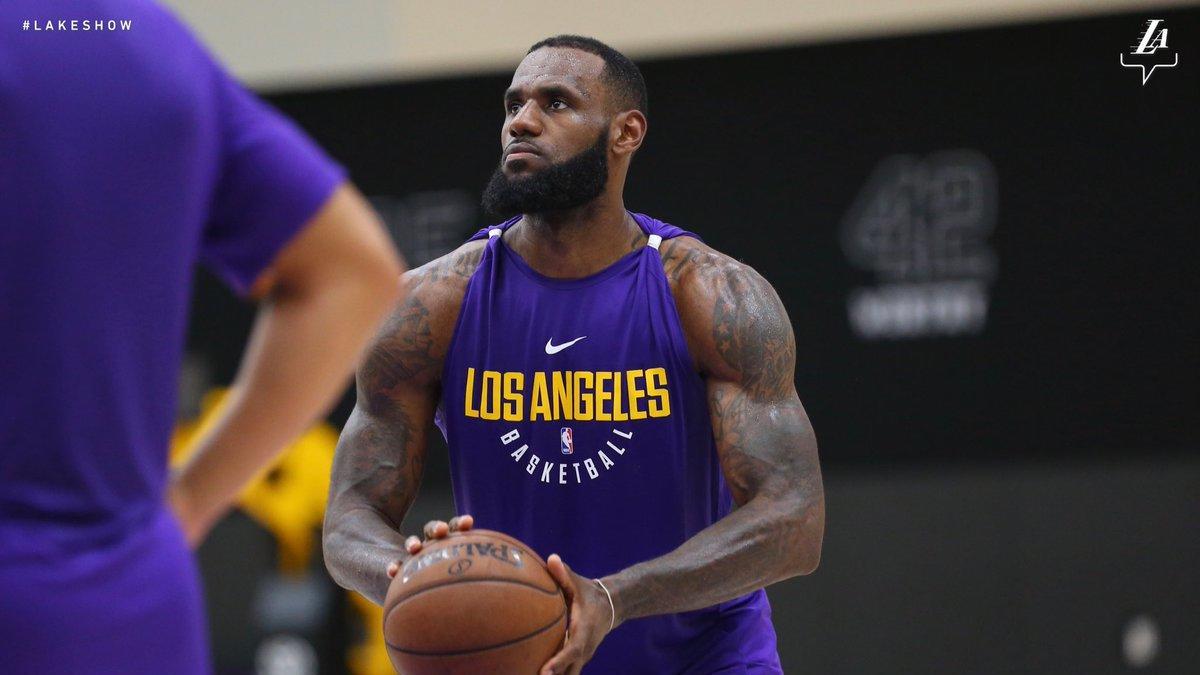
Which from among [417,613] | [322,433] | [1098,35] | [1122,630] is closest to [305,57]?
[322,433]

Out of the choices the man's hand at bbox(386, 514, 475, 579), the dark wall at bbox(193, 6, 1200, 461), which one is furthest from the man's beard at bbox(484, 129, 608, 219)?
the dark wall at bbox(193, 6, 1200, 461)

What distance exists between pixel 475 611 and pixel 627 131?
146 centimetres

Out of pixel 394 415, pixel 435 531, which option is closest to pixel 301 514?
pixel 394 415

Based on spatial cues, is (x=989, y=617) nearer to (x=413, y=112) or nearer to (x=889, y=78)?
(x=889, y=78)

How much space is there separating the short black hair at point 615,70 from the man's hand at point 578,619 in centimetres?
134

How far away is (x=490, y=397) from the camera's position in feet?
12.9

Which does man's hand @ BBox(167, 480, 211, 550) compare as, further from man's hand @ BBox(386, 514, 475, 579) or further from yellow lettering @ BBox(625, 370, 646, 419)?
yellow lettering @ BBox(625, 370, 646, 419)

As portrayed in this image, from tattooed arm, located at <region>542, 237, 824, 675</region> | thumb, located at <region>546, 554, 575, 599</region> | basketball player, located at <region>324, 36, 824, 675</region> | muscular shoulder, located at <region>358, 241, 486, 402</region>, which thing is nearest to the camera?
thumb, located at <region>546, 554, 575, 599</region>

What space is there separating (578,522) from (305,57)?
4.78m

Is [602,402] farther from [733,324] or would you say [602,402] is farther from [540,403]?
[733,324]

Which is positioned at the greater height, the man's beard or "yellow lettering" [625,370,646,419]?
the man's beard

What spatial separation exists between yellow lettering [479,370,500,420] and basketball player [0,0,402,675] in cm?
225

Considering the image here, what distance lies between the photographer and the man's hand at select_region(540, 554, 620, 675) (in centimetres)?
335

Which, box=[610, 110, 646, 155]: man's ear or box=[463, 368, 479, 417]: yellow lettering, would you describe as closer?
box=[463, 368, 479, 417]: yellow lettering
